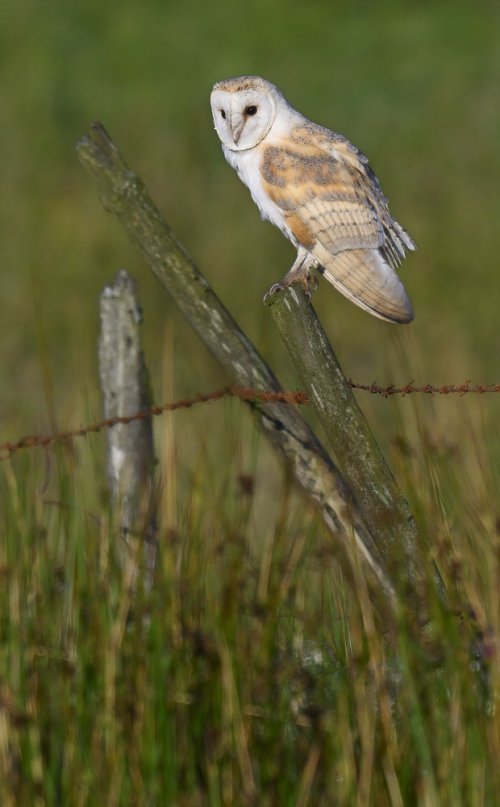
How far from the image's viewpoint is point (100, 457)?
15.9 ft

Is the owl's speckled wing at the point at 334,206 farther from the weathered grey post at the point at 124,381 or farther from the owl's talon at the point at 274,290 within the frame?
the weathered grey post at the point at 124,381

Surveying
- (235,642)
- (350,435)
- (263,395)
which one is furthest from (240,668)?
(263,395)

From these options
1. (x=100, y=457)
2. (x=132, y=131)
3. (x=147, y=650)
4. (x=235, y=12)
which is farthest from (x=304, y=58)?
(x=147, y=650)

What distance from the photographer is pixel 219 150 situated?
17.1 meters

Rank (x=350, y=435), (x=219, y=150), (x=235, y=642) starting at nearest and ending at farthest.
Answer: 1. (x=235, y=642)
2. (x=350, y=435)
3. (x=219, y=150)

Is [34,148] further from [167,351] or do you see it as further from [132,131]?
[167,351]

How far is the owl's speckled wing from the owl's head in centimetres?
7

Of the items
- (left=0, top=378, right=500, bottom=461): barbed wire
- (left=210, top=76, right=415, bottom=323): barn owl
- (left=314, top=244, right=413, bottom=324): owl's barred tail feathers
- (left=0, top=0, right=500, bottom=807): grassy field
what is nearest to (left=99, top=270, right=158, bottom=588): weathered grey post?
(left=0, top=0, right=500, bottom=807): grassy field

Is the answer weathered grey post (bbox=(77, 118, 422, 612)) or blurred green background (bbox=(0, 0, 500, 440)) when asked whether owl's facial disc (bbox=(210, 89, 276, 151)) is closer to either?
weathered grey post (bbox=(77, 118, 422, 612))

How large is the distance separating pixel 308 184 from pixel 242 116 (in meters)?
0.27

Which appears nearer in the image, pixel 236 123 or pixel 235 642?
pixel 235 642

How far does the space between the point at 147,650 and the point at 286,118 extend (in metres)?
1.67

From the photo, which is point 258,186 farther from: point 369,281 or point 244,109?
point 369,281

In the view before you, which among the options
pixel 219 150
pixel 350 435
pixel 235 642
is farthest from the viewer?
pixel 219 150
